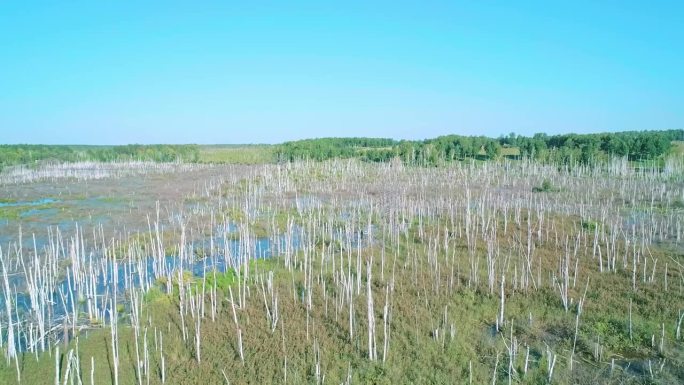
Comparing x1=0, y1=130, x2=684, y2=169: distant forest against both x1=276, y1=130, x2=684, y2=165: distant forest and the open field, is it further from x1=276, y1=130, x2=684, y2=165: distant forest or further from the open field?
the open field

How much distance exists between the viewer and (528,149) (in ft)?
181

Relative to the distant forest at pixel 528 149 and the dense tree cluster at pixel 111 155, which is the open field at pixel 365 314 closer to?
the distant forest at pixel 528 149

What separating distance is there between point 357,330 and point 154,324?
14.5 feet

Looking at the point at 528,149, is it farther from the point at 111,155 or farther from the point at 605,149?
the point at 111,155

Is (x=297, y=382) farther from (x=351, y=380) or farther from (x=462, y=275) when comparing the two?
(x=462, y=275)

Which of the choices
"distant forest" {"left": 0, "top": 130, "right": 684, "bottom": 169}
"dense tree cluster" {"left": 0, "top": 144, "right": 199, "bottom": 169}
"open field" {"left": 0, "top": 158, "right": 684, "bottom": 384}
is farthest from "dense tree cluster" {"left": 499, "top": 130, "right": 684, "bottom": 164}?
"dense tree cluster" {"left": 0, "top": 144, "right": 199, "bottom": 169}

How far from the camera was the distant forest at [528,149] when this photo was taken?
45.4 metres

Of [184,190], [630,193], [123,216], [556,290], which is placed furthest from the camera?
[184,190]

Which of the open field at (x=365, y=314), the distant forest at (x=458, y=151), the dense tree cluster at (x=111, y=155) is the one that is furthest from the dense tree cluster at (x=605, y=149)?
the dense tree cluster at (x=111, y=155)

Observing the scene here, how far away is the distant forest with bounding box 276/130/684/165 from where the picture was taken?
45375 mm

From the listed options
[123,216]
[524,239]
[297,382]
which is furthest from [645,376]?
[123,216]

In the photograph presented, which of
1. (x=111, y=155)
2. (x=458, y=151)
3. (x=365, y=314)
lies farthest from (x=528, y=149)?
(x=111, y=155)

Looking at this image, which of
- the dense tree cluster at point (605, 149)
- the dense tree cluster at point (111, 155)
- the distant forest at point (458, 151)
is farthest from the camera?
the dense tree cluster at point (111, 155)

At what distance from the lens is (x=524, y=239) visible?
1559 cm
